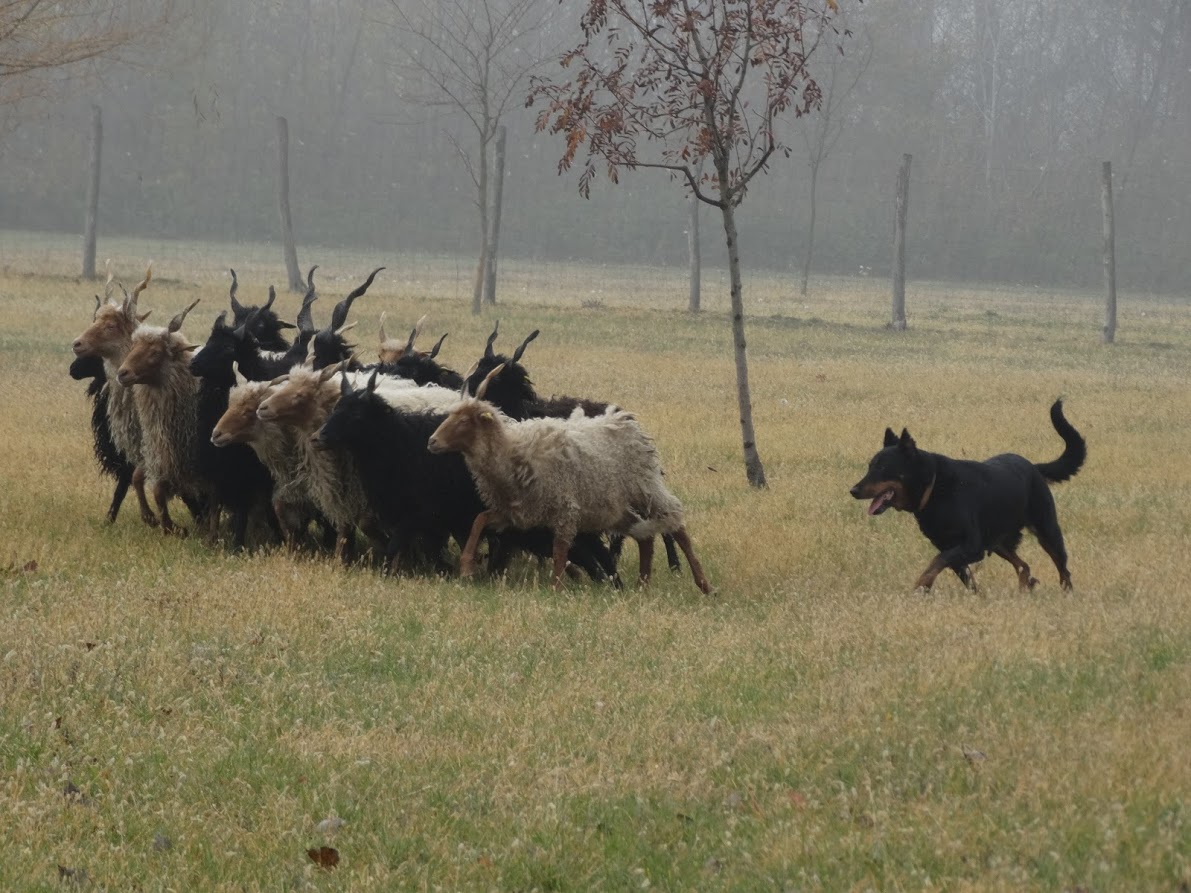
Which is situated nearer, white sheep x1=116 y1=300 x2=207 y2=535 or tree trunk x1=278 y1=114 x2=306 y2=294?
white sheep x1=116 y1=300 x2=207 y2=535

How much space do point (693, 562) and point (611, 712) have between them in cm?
368

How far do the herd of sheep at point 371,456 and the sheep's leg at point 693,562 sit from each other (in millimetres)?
17

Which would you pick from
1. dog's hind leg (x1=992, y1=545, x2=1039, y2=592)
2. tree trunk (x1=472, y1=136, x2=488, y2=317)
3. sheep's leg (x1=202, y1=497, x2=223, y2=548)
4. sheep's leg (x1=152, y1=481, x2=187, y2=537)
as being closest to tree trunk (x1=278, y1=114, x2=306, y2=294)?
tree trunk (x1=472, y1=136, x2=488, y2=317)

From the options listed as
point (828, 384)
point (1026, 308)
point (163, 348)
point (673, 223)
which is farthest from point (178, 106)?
point (163, 348)

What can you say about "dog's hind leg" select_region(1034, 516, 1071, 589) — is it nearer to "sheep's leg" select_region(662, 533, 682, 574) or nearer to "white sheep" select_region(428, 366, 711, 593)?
"white sheep" select_region(428, 366, 711, 593)

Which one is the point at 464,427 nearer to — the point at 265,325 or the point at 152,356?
the point at 152,356

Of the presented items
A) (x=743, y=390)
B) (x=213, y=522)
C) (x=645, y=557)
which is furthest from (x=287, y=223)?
(x=645, y=557)

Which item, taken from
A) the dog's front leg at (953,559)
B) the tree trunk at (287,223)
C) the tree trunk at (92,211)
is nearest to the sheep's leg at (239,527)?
the dog's front leg at (953,559)

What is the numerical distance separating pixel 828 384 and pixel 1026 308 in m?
28.1

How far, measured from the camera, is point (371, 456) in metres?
10.8

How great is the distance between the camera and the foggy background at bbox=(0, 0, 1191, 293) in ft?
228

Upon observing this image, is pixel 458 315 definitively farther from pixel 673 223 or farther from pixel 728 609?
pixel 673 223

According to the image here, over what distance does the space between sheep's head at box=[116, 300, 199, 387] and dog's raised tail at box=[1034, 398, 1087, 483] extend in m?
6.36

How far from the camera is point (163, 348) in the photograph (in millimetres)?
11852
